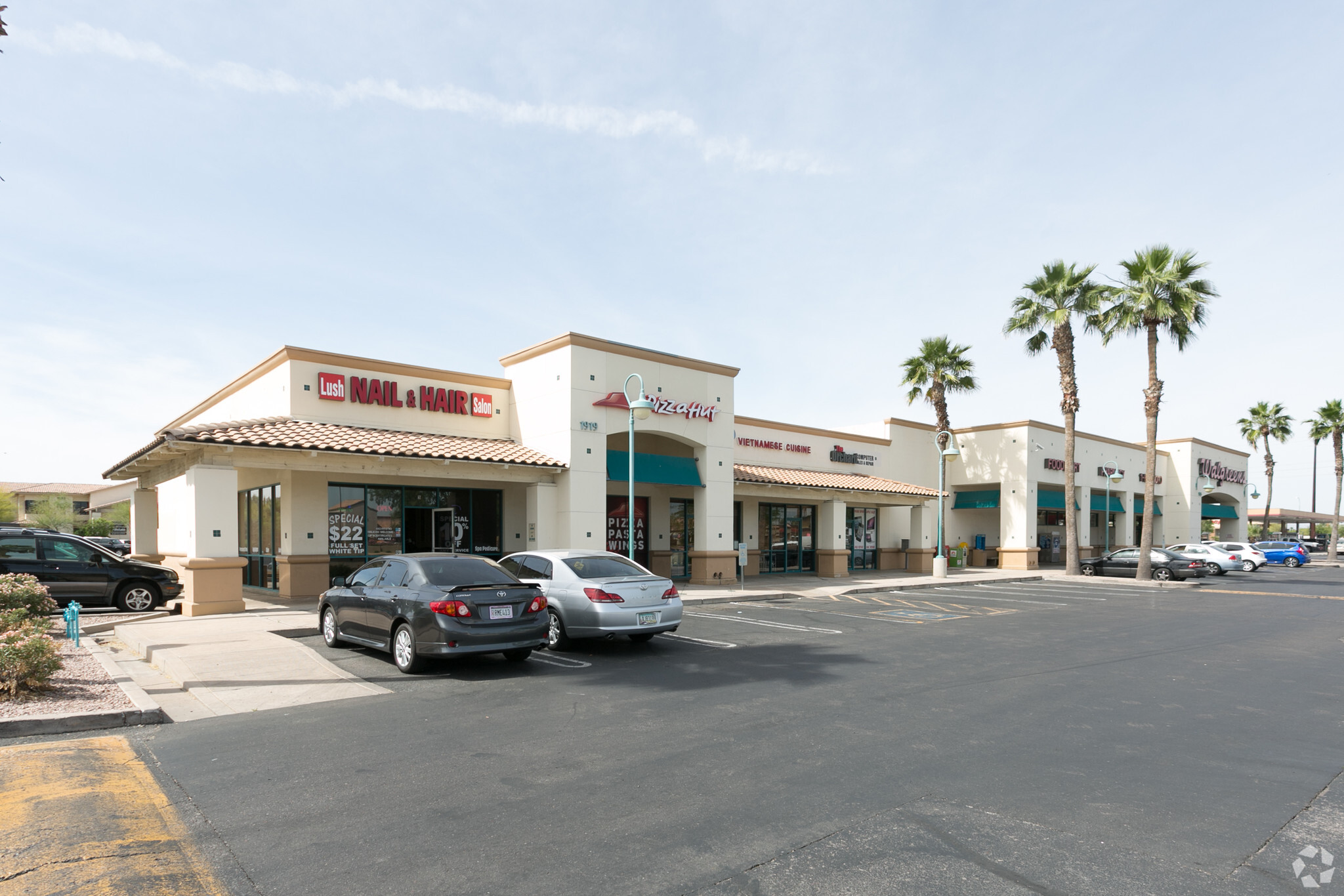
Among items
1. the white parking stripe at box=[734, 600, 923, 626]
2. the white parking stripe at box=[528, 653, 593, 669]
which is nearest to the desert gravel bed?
the white parking stripe at box=[528, 653, 593, 669]

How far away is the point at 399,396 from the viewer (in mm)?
20062

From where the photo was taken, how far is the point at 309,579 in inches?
734

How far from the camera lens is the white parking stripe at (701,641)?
12.6 metres

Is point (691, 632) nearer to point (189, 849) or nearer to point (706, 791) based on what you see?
point (706, 791)

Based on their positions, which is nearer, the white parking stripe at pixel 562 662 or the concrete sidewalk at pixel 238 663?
the concrete sidewalk at pixel 238 663

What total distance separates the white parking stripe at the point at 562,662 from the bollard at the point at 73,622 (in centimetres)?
665

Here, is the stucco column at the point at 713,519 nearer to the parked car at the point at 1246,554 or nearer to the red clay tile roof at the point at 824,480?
the red clay tile roof at the point at 824,480

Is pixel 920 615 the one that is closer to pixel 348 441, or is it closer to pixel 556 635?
pixel 556 635

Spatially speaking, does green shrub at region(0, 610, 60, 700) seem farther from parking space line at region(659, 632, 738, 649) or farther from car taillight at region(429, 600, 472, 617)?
parking space line at region(659, 632, 738, 649)

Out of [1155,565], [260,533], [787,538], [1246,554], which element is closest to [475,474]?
[260,533]

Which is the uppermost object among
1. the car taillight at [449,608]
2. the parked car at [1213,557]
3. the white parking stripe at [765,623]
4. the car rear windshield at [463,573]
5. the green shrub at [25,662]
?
the car rear windshield at [463,573]

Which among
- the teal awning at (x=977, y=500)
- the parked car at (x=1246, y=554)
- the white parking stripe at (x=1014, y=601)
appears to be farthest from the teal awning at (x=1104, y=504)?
the white parking stripe at (x=1014, y=601)

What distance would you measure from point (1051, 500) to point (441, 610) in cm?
3771

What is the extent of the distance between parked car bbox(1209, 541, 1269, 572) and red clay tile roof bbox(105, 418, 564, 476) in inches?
1401
